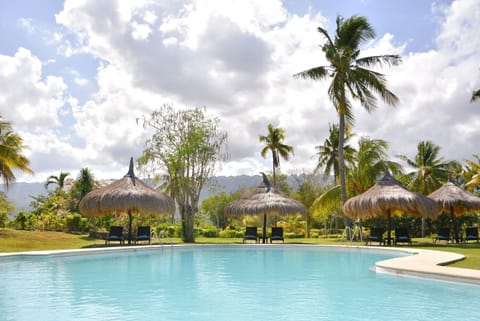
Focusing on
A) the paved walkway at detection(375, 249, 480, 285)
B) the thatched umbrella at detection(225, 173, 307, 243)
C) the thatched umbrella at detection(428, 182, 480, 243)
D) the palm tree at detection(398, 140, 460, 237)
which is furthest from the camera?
the palm tree at detection(398, 140, 460, 237)

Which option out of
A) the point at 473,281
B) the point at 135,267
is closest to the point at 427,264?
the point at 473,281

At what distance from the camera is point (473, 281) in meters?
6.78

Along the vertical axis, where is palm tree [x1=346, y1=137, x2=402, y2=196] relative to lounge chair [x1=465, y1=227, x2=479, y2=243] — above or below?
above

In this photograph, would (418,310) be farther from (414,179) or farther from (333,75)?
(414,179)

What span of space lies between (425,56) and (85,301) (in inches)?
430

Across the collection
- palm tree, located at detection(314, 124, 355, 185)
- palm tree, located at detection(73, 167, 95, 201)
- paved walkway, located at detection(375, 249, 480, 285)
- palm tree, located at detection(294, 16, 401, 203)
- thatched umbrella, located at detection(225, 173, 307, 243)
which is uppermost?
palm tree, located at detection(294, 16, 401, 203)

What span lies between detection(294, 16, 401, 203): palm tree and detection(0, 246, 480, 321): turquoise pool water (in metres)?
9.05

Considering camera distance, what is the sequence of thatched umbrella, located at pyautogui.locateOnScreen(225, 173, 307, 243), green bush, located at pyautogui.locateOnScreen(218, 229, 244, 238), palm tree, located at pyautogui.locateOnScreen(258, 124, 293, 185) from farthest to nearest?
1. palm tree, located at pyautogui.locateOnScreen(258, 124, 293, 185)
2. green bush, located at pyautogui.locateOnScreen(218, 229, 244, 238)
3. thatched umbrella, located at pyautogui.locateOnScreen(225, 173, 307, 243)

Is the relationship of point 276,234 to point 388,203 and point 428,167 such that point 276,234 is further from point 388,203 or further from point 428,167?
point 428,167

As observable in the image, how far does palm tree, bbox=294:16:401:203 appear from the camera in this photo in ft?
60.5

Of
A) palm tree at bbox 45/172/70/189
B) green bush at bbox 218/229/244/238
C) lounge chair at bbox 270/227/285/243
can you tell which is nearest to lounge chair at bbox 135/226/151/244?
lounge chair at bbox 270/227/285/243

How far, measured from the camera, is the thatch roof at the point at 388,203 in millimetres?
15766

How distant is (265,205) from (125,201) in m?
5.45

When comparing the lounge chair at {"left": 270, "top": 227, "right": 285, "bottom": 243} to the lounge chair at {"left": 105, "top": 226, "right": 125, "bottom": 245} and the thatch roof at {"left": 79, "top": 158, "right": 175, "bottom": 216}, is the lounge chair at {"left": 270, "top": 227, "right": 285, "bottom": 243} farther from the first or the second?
the lounge chair at {"left": 105, "top": 226, "right": 125, "bottom": 245}
